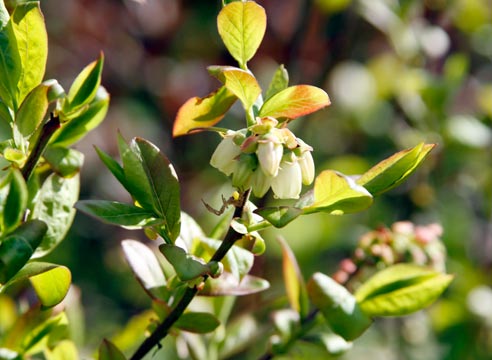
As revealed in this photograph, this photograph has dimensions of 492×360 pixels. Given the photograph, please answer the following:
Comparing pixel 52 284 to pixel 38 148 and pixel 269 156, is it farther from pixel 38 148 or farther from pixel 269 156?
pixel 269 156

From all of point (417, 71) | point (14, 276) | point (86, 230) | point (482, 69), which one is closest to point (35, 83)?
point (14, 276)

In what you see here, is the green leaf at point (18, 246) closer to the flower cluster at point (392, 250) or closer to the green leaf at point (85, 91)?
the green leaf at point (85, 91)

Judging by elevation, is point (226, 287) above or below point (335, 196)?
below

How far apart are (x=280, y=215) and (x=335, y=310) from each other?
190 millimetres

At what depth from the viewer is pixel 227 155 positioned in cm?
58

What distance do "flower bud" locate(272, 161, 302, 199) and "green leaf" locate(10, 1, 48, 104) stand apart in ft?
0.70

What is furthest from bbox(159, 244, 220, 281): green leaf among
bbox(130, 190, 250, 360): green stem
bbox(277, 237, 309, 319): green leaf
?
Answer: bbox(277, 237, 309, 319): green leaf

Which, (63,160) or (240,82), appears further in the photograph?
(63,160)

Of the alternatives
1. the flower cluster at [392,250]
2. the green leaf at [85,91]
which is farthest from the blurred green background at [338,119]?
the green leaf at [85,91]

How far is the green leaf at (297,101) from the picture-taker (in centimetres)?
59

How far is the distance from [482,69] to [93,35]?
Answer: 1.01 metres

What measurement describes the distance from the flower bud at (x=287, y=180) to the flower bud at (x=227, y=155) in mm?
34

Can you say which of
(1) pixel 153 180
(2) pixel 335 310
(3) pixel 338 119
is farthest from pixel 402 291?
(3) pixel 338 119

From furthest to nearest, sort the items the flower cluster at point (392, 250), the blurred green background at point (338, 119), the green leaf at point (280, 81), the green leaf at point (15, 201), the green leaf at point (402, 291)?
the blurred green background at point (338, 119)
the flower cluster at point (392, 250)
the green leaf at point (402, 291)
the green leaf at point (280, 81)
the green leaf at point (15, 201)
